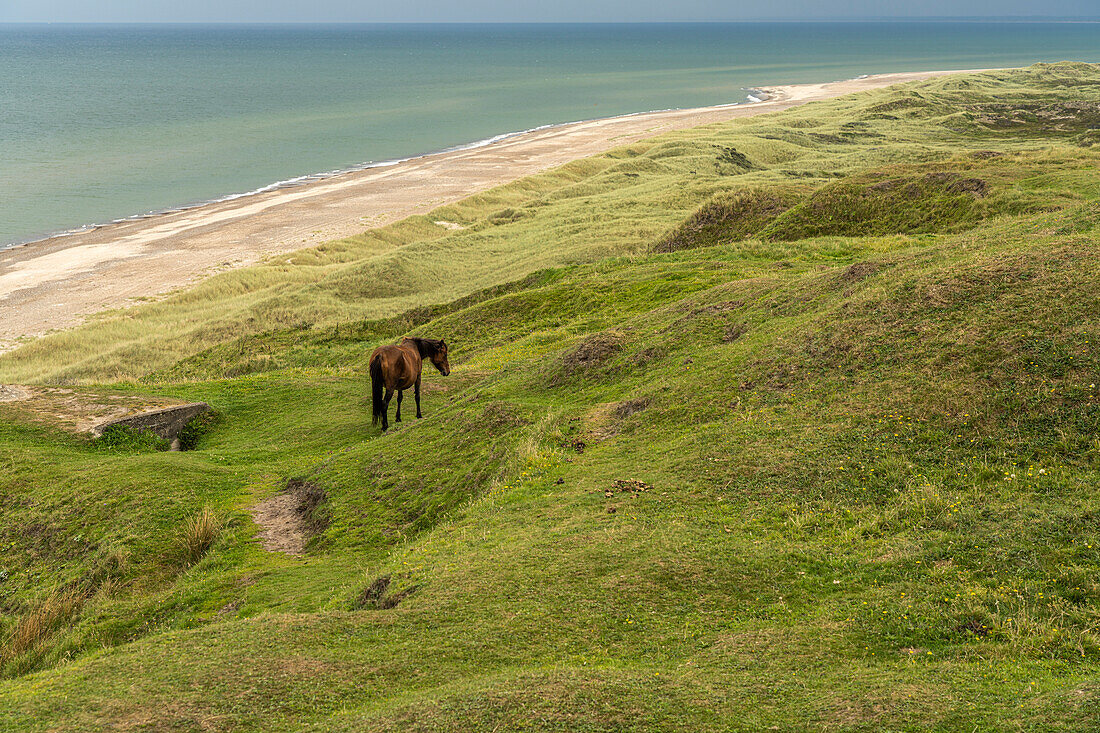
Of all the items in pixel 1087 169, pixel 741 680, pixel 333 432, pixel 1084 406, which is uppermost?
pixel 1087 169

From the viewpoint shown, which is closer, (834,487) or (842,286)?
(834,487)

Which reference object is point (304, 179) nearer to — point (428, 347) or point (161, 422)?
point (161, 422)

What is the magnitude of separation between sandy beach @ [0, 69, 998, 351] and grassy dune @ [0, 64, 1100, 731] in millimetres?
33483

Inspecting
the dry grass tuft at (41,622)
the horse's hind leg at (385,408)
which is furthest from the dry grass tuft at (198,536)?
the horse's hind leg at (385,408)

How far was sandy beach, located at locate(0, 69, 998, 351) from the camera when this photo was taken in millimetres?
57750

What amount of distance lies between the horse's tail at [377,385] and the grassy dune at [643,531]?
46.0 inches

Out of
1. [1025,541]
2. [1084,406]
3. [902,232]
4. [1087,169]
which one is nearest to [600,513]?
[1025,541]

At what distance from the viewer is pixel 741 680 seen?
9273mm

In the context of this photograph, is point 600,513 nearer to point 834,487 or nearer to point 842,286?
point 834,487

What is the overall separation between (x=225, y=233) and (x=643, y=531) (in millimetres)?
72364

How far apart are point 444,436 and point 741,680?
12.1m

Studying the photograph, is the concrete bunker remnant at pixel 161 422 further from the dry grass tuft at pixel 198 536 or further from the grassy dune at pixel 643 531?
the dry grass tuft at pixel 198 536

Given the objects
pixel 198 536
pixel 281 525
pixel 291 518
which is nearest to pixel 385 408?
pixel 291 518

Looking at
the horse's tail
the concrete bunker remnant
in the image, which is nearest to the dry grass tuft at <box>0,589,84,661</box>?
the concrete bunker remnant
